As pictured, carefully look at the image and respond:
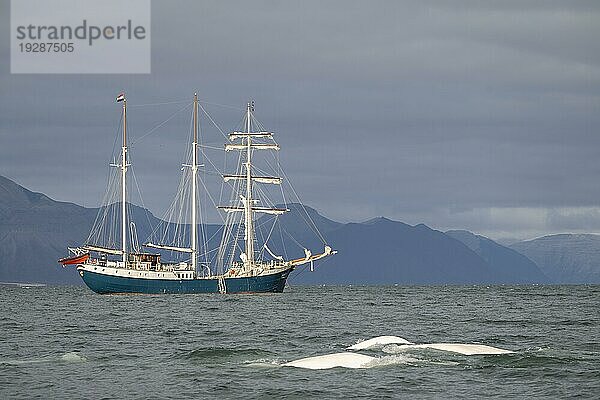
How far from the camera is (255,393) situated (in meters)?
39.9

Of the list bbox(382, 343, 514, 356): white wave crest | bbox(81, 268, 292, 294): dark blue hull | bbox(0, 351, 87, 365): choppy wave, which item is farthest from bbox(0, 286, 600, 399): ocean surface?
bbox(81, 268, 292, 294): dark blue hull

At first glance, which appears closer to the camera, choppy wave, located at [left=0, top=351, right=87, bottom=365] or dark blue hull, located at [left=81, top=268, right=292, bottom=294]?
choppy wave, located at [left=0, top=351, right=87, bottom=365]

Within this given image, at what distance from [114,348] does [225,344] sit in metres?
6.35

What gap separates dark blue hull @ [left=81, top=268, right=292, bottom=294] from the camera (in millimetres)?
141750

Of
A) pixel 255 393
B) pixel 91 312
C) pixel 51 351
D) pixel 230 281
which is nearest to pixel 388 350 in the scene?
pixel 255 393

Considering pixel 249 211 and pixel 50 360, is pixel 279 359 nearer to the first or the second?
pixel 50 360

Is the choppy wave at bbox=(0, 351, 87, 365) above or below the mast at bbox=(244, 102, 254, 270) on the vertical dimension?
below

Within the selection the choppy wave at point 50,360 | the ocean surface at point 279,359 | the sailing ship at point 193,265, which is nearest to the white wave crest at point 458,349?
the ocean surface at point 279,359

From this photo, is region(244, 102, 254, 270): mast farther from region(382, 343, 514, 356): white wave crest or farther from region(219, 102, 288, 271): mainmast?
region(382, 343, 514, 356): white wave crest

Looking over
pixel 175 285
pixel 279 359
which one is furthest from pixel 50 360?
pixel 175 285

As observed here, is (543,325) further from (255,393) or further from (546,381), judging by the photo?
(255,393)

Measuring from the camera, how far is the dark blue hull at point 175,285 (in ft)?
465

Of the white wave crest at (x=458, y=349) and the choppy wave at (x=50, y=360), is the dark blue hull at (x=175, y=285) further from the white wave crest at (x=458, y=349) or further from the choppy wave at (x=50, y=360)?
the white wave crest at (x=458, y=349)

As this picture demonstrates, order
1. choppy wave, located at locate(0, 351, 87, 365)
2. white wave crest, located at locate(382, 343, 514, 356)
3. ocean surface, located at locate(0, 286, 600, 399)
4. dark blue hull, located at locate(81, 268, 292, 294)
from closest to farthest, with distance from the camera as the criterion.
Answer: ocean surface, located at locate(0, 286, 600, 399)
choppy wave, located at locate(0, 351, 87, 365)
white wave crest, located at locate(382, 343, 514, 356)
dark blue hull, located at locate(81, 268, 292, 294)
